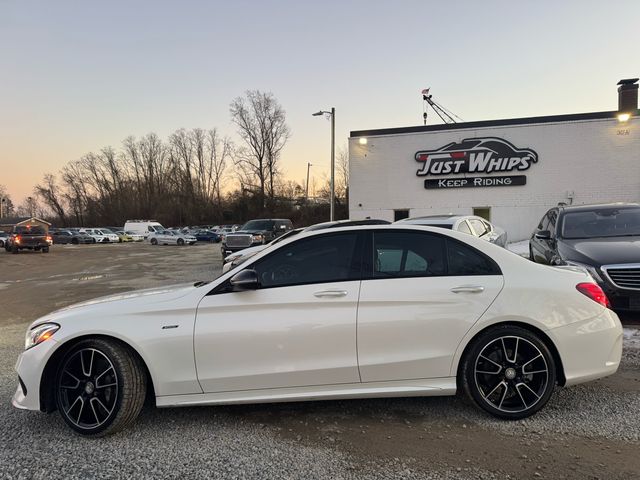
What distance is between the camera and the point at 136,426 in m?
3.48

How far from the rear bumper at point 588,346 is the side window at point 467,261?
0.66m

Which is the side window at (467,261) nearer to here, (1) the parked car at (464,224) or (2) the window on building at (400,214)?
(1) the parked car at (464,224)

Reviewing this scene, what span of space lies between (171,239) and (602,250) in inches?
1542

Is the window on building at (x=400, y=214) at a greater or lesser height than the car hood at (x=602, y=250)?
greater

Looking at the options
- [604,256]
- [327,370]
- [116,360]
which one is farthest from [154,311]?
[604,256]

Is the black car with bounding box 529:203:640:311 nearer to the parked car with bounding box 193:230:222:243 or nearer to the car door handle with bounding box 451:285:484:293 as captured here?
the car door handle with bounding box 451:285:484:293

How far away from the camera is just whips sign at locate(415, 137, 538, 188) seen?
2066 cm

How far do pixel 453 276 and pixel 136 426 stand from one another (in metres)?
2.82

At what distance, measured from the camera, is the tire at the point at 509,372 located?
3404 millimetres

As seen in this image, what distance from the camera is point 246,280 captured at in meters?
3.37

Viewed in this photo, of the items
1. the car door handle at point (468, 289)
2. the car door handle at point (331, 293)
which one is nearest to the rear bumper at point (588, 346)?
the car door handle at point (468, 289)

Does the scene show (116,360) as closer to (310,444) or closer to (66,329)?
(66,329)

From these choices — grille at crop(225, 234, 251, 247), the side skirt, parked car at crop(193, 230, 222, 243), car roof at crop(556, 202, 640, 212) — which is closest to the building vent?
car roof at crop(556, 202, 640, 212)

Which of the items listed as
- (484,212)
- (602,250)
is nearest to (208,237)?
(484,212)
